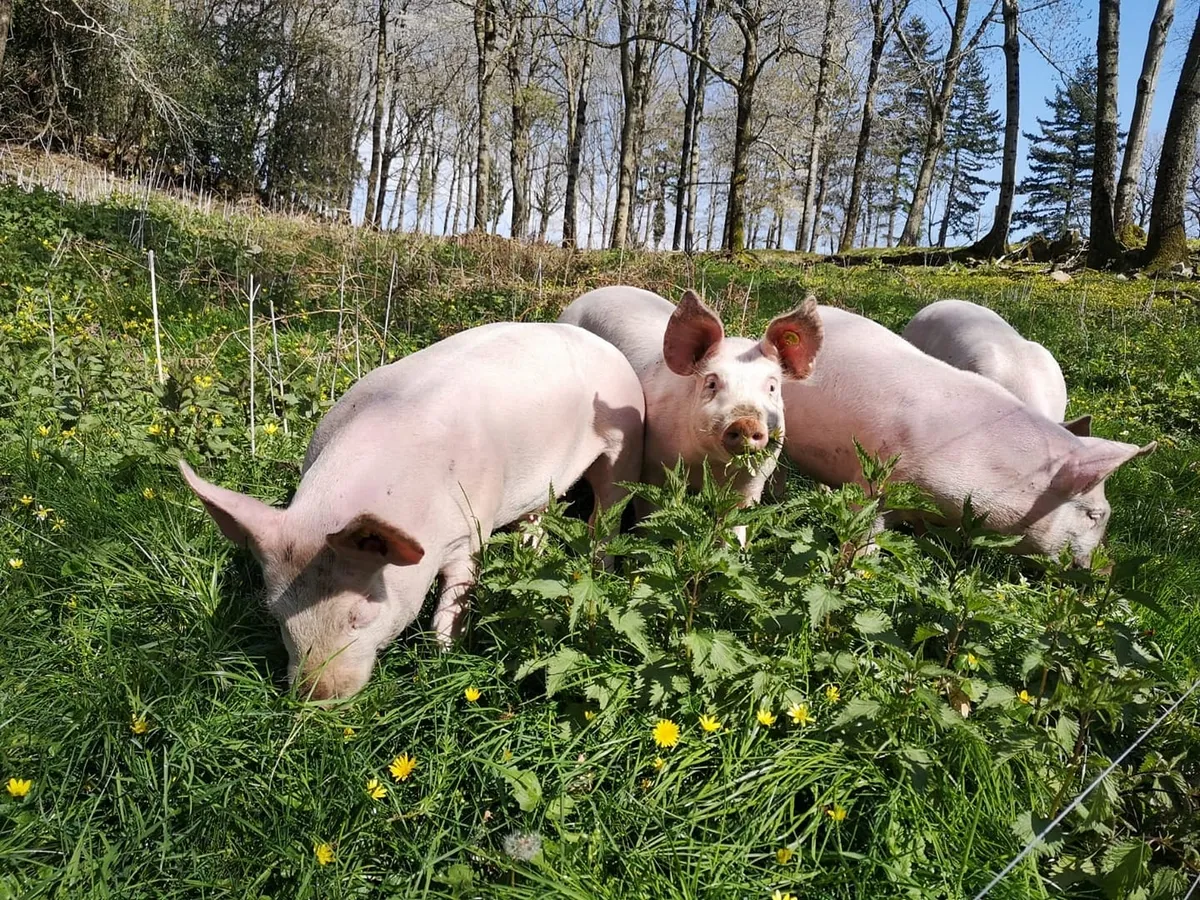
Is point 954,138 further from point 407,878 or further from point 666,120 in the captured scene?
point 407,878

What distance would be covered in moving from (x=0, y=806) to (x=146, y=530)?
140cm

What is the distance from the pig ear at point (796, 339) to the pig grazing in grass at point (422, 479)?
30.4 inches

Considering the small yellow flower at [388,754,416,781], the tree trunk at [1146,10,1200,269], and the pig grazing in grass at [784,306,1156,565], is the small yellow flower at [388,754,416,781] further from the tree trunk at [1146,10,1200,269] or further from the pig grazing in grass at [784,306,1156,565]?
the tree trunk at [1146,10,1200,269]

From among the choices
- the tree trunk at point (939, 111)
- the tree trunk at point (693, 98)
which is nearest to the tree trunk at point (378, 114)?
the tree trunk at point (693, 98)

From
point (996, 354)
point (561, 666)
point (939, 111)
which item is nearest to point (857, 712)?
point (561, 666)

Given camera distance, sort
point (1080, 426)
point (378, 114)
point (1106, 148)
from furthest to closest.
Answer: point (378, 114) < point (1106, 148) < point (1080, 426)

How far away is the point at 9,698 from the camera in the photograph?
2.29m

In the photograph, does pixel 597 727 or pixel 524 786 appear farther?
pixel 597 727

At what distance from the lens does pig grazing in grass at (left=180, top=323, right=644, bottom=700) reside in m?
2.40

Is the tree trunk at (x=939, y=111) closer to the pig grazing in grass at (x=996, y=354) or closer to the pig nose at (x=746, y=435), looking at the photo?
the pig grazing in grass at (x=996, y=354)

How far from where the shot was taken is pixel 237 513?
2.36m

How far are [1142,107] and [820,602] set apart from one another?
17349mm

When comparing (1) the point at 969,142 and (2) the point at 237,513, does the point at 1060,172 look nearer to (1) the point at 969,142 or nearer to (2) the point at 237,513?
(1) the point at 969,142

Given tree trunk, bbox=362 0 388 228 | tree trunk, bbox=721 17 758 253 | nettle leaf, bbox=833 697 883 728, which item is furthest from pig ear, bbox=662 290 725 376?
tree trunk, bbox=362 0 388 228
